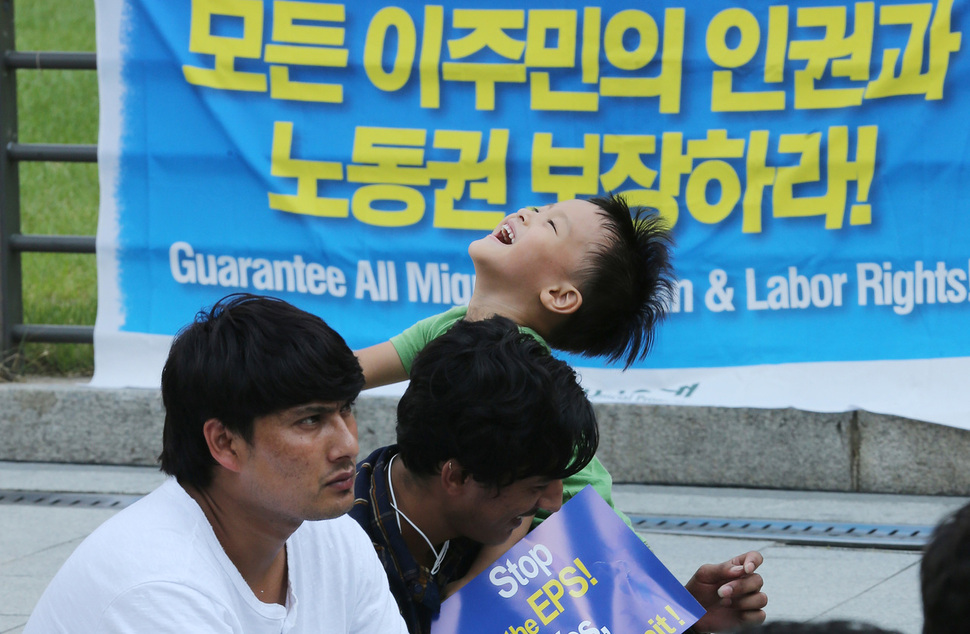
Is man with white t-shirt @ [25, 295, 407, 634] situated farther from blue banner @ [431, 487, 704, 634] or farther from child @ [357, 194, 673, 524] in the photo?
child @ [357, 194, 673, 524]

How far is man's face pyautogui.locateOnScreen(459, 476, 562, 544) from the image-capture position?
196 cm

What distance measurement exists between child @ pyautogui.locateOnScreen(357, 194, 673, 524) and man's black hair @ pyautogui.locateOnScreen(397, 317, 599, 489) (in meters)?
0.33

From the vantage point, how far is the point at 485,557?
2.08 metres

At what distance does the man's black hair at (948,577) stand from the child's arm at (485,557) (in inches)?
39.5

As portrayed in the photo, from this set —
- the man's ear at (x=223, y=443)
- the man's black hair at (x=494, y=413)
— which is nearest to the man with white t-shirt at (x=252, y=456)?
the man's ear at (x=223, y=443)

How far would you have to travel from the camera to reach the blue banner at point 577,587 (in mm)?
1998

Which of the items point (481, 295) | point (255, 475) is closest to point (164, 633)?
point (255, 475)

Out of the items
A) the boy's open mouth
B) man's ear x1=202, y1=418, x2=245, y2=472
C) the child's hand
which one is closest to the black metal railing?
the boy's open mouth

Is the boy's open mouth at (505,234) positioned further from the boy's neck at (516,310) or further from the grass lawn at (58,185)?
the grass lawn at (58,185)

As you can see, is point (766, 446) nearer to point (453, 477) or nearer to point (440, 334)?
point (440, 334)

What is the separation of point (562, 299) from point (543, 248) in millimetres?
104

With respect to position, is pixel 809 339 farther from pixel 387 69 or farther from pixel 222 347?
pixel 222 347

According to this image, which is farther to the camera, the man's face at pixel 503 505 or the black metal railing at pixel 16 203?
the black metal railing at pixel 16 203

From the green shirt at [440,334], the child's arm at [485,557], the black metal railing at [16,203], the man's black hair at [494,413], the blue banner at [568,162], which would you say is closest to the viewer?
the man's black hair at [494,413]
